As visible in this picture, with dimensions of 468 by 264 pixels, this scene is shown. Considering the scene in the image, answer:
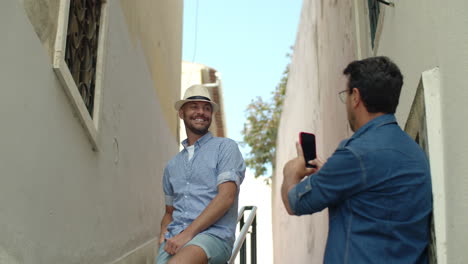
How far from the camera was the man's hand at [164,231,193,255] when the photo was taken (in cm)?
277

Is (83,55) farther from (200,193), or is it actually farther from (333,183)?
(333,183)

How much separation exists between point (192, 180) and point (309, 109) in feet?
16.0

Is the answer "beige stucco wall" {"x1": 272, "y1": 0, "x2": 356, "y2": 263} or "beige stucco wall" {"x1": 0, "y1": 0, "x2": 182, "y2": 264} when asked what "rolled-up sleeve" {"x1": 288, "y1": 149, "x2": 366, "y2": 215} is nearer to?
"beige stucco wall" {"x1": 0, "y1": 0, "x2": 182, "y2": 264}

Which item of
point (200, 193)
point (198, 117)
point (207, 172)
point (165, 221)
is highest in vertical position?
point (198, 117)

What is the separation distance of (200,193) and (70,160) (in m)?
0.64

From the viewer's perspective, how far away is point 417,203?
6.37 feet

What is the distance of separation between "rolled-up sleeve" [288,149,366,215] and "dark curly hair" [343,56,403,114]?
24 cm

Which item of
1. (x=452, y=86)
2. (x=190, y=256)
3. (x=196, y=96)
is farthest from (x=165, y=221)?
(x=452, y=86)

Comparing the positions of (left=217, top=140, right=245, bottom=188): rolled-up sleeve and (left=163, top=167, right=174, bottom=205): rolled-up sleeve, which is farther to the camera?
(left=163, top=167, right=174, bottom=205): rolled-up sleeve

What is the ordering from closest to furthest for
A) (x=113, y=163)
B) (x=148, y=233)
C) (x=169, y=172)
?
(x=169, y=172)
(x=113, y=163)
(x=148, y=233)

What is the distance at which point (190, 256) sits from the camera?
105 inches

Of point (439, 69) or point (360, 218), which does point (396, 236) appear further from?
point (439, 69)

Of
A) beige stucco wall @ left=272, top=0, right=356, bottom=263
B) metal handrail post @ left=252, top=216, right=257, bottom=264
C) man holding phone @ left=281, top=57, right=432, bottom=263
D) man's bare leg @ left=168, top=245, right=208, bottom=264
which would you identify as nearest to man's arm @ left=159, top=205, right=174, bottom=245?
man's bare leg @ left=168, top=245, right=208, bottom=264

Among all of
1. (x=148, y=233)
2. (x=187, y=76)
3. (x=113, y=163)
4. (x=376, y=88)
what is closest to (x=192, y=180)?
(x=113, y=163)
